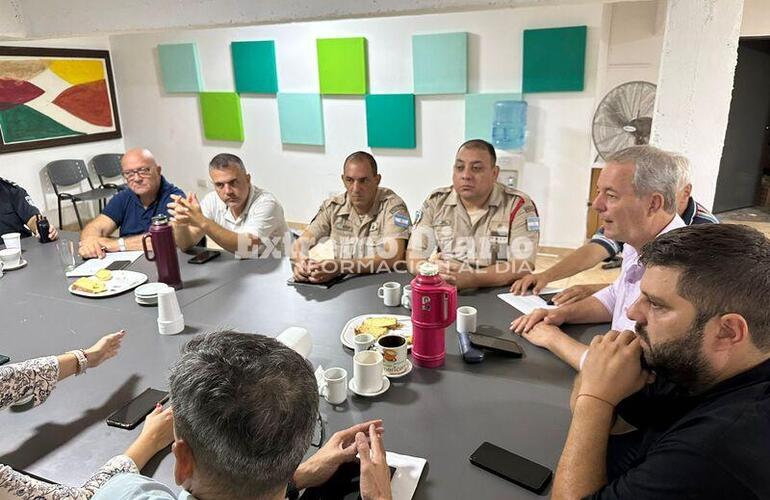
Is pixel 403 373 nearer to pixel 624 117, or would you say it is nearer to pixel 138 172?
pixel 138 172

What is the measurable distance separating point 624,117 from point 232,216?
2842 mm

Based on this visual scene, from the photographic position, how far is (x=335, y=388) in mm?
1349

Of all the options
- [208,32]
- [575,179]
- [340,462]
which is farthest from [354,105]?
[340,462]

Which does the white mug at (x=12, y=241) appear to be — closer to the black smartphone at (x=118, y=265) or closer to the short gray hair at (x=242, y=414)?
the black smartphone at (x=118, y=265)

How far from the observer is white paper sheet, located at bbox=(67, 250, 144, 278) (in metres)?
2.40

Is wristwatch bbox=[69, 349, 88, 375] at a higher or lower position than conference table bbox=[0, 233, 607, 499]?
higher

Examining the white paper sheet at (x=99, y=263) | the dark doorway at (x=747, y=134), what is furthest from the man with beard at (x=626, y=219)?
the dark doorway at (x=747, y=134)

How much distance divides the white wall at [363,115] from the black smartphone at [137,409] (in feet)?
12.3

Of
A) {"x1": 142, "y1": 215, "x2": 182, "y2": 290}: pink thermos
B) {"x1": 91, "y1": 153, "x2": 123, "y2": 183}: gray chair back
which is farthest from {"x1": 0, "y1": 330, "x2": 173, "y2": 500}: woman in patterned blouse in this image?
{"x1": 91, "y1": 153, "x2": 123, "y2": 183}: gray chair back

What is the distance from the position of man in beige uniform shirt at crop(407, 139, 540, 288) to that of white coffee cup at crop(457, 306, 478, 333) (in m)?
0.59

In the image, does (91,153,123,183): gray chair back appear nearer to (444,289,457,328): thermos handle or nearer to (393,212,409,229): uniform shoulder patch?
(393,212,409,229): uniform shoulder patch

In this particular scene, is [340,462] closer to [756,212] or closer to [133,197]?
[133,197]

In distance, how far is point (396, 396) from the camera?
4.55 ft

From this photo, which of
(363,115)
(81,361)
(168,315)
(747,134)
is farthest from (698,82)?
(747,134)
